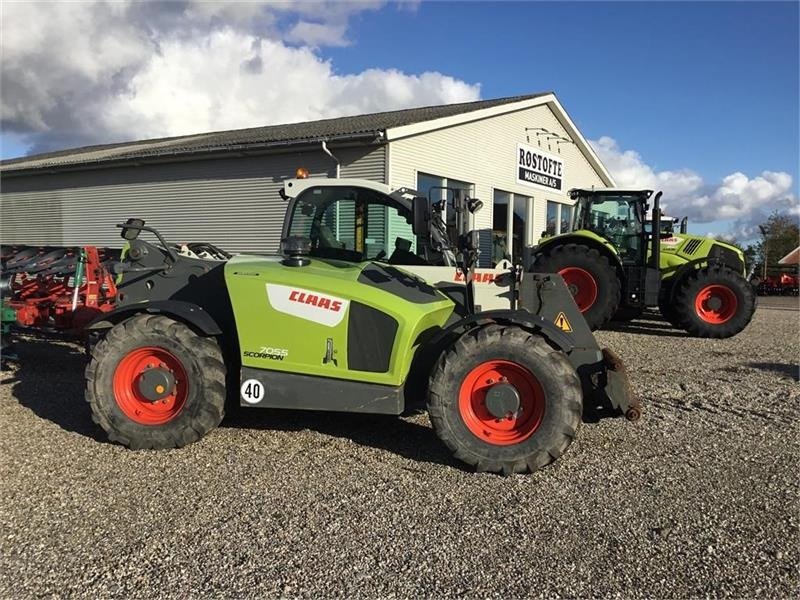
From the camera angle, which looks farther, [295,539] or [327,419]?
[327,419]

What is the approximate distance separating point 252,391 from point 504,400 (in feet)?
5.94

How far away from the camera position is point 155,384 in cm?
480

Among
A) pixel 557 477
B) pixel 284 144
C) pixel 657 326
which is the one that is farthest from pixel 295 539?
pixel 284 144

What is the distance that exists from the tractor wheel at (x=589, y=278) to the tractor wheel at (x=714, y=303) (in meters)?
1.28

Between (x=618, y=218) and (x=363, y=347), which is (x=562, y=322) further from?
(x=618, y=218)

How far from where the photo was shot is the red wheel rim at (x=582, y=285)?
10.3 metres

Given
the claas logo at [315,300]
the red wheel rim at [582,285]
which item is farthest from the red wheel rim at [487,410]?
the red wheel rim at [582,285]

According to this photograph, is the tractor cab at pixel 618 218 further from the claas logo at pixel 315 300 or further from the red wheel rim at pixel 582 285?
the claas logo at pixel 315 300

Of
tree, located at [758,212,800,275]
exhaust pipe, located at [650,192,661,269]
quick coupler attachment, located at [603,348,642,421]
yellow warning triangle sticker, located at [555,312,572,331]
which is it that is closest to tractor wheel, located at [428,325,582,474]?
quick coupler attachment, located at [603,348,642,421]

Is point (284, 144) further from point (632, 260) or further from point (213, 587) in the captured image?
point (213, 587)

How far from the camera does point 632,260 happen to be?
11031 millimetres

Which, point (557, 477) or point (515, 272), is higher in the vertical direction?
point (515, 272)

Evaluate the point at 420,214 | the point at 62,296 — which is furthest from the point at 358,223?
the point at 62,296

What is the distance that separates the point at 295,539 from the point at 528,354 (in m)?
1.89
